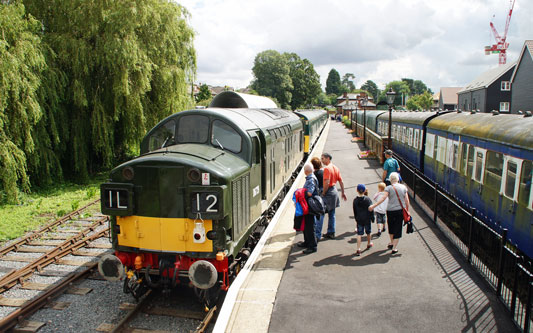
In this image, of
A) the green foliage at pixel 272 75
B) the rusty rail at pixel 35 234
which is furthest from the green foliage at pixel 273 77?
the rusty rail at pixel 35 234

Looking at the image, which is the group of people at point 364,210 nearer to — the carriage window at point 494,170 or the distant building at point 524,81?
the carriage window at point 494,170

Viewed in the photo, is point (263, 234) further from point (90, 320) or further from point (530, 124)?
point (530, 124)

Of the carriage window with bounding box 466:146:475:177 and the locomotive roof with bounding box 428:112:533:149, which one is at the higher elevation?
the locomotive roof with bounding box 428:112:533:149

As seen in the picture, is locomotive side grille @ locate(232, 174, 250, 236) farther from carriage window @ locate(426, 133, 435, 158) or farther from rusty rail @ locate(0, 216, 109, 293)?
carriage window @ locate(426, 133, 435, 158)

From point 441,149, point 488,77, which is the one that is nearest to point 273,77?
point 488,77

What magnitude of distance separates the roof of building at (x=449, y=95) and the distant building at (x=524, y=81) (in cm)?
A: 3656

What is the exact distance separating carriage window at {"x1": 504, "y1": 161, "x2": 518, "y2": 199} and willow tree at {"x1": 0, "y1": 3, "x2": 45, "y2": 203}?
596 inches

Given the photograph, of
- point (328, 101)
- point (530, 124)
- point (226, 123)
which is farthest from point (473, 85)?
point (328, 101)

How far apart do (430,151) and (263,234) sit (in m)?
9.39

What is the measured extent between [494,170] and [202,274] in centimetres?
746

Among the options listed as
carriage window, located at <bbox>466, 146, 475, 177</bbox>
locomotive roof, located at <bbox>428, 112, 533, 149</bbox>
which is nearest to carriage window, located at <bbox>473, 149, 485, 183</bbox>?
carriage window, located at <bbox>466, 146, 475, 177</bbox>

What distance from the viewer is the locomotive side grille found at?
6.82 metres

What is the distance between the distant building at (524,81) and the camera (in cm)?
3969

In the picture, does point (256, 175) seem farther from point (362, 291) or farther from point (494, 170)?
point (494, 170)
